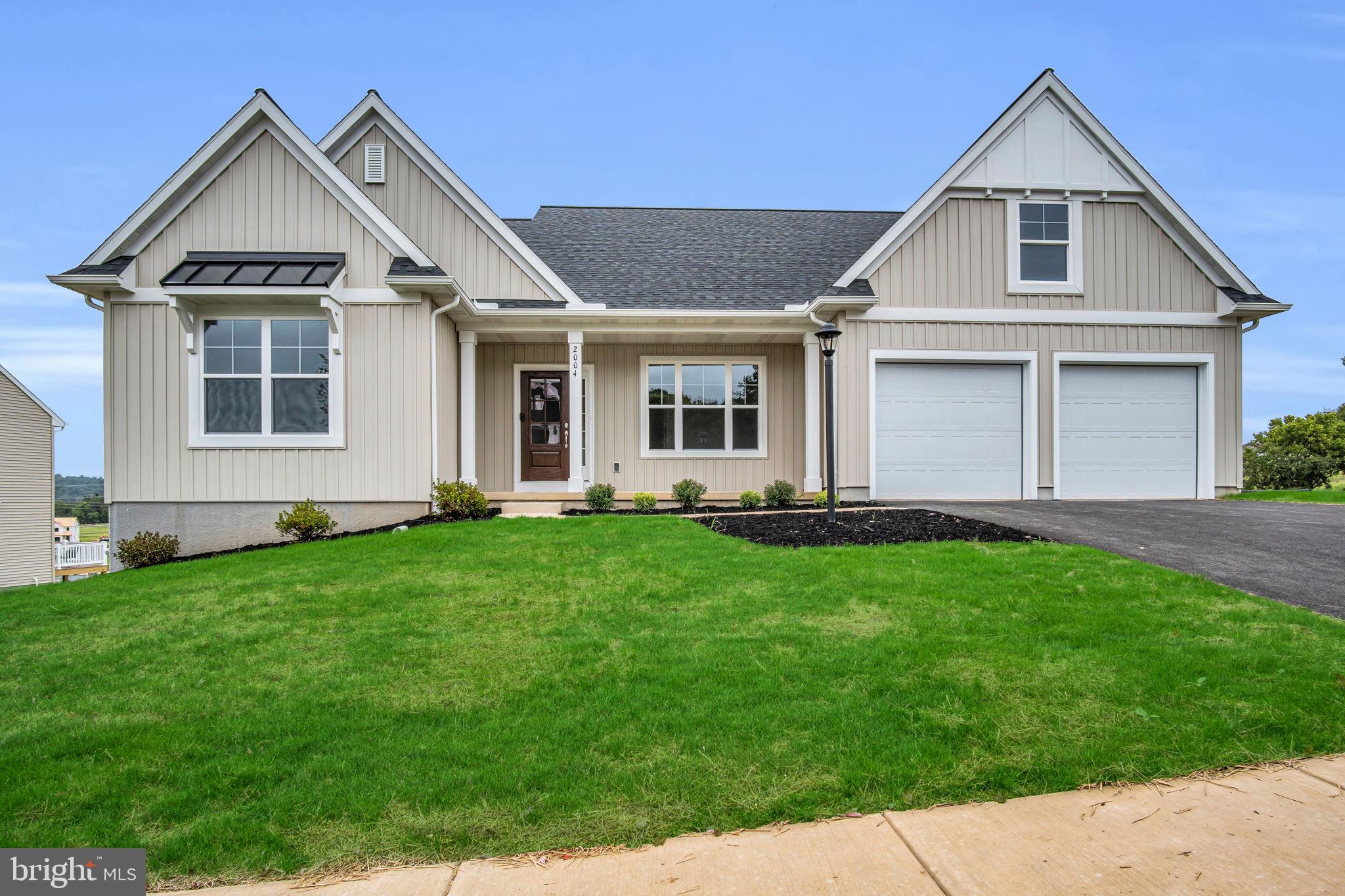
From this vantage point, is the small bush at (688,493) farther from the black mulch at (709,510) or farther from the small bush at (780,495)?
the small bush at (780,495)

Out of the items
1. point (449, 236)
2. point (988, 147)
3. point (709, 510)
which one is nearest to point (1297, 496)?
point (988, 147)

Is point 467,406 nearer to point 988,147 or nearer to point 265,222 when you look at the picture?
point 265,222

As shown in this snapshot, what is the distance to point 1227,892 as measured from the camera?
7.11 feet

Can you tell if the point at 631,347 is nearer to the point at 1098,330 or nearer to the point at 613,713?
the point at 1098,330

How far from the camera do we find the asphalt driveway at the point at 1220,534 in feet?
18.9

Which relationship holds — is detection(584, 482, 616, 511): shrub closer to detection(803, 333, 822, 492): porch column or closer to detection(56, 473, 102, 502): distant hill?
detection(803, 333, 822, 492): porch column

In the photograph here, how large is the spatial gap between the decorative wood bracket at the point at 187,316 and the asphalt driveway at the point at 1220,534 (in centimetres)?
1098

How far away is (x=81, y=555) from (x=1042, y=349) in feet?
107

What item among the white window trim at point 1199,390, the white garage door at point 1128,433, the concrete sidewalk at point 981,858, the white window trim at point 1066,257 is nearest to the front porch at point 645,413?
the white window trim at point 1066,257

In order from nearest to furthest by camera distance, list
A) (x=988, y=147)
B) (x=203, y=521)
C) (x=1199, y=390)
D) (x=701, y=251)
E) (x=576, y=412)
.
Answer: (x=203, y=521) → (x=988, y=147) → (x=1199, y=390) → (x=576, y=412) → (x=701, y=251)

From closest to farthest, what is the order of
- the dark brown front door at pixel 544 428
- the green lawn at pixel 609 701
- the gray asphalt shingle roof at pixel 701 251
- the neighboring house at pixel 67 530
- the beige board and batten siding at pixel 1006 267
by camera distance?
the green lawn at pixel 609 701, the beige board and batten siding at pixel 1006 267, the gray asphalt shingle roof at pixel 701 251, the dark brown front door at pixel 544 428, the neighboring house at pixel 67 530

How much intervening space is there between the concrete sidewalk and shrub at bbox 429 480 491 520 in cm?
800

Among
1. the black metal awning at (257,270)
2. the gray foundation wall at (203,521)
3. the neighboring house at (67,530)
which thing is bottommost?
the neighboring house at (67,530)

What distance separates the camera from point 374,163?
12258 mm
